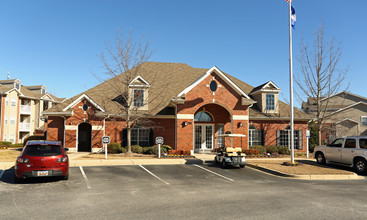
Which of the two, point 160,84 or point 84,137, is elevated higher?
point 160,84

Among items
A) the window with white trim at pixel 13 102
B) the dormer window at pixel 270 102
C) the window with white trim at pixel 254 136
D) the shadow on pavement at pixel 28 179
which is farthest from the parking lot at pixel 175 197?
the window with white trim at pixel 13 102

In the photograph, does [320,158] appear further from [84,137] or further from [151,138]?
[84,137]

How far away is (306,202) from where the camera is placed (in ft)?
25.0

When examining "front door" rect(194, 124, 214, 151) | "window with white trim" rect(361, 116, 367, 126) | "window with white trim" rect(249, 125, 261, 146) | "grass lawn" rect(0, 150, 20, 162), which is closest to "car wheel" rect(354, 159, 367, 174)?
"window with white trim" rect(249, 125, 261, 146)

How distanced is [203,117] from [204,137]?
1.90m

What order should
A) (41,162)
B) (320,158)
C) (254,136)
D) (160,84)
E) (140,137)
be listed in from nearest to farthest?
(41,162)
(320,158)
(140,137)
(254,136)
(160,84)

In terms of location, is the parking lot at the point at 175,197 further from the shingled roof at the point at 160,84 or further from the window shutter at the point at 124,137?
the shingled roof at the point at 160,84

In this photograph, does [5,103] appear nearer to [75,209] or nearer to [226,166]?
[226,166]

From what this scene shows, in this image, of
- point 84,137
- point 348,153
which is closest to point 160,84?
point 84,137

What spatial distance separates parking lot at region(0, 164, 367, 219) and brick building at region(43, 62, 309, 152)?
33.4ft

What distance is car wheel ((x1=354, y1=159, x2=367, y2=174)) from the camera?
45.2 ft

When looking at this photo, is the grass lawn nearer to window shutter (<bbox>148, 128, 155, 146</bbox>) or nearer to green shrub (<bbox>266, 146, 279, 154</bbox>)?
window shutter (<bbox>148, 128, 155, 146</bbox>)

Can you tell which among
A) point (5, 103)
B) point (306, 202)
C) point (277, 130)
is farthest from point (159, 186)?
point (5, 103)

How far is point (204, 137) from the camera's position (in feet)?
80.7
